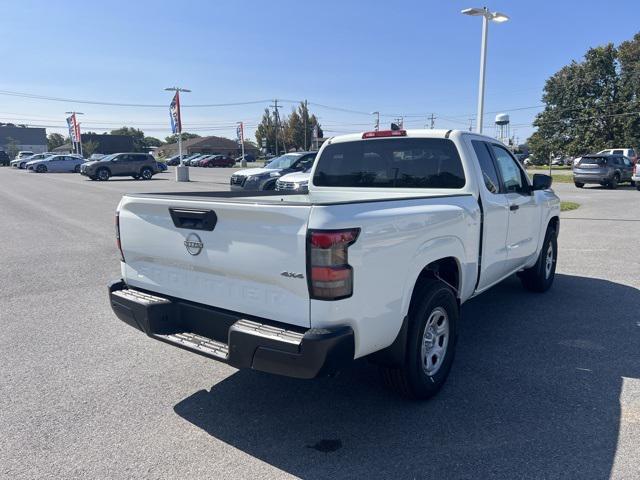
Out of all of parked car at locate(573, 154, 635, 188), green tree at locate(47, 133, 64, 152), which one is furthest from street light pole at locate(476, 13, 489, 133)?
green tree at locate(47, 133, 64, 152)

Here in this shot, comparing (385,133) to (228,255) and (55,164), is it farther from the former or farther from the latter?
(55,164)

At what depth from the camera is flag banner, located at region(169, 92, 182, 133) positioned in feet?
108

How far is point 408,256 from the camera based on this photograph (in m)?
3.08

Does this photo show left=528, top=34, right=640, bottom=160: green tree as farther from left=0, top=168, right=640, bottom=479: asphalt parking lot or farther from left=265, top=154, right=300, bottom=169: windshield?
left=0, top=168, right=640, bottom=479: asphalt parking lot

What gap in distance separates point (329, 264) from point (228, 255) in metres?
0.70

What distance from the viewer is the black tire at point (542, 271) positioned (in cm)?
604

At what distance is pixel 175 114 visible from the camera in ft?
109

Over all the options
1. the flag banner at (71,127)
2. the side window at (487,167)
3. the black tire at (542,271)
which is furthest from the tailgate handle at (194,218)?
the flag banner at (71,127)

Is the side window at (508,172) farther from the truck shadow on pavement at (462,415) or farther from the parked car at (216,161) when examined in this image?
the parked car at (216,161)

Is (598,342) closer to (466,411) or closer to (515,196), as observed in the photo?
(515,196)

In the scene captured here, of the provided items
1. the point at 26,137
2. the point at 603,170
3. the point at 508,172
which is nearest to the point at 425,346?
the point at 508,172

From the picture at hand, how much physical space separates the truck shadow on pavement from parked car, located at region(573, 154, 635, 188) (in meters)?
22.5

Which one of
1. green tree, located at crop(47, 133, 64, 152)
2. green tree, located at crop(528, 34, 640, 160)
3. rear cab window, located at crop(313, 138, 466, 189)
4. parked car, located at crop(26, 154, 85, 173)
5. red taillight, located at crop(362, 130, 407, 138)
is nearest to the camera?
rear cab window, located at crop(313, 138, 466, 189)

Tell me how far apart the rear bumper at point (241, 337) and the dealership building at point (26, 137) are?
415 ft
